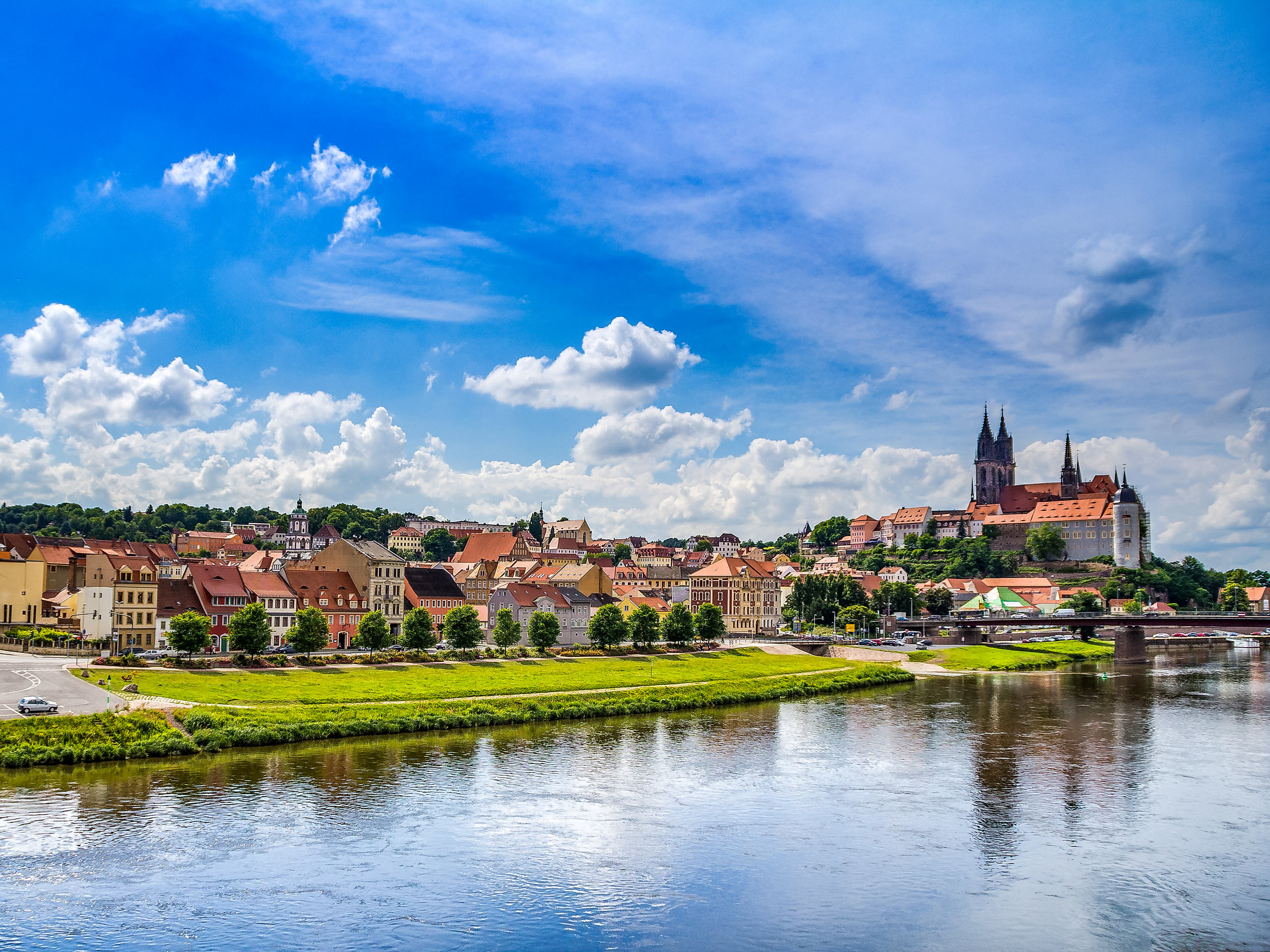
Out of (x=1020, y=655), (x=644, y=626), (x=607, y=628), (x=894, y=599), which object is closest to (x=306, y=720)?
(x=607, y=628)

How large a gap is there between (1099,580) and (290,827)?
177664 mm

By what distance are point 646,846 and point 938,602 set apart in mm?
136916

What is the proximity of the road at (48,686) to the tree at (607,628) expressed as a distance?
39867mm

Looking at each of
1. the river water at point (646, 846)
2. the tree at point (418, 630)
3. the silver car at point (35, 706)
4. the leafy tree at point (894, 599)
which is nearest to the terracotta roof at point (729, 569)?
the leafy tree at point (894, 599)

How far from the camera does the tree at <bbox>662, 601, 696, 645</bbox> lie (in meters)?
94.5

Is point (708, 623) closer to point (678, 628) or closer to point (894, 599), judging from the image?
point (678, 628)

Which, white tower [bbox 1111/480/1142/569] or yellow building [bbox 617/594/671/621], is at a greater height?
white tower [bbox 1111/480/1142/569]

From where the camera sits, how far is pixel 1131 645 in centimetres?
12269

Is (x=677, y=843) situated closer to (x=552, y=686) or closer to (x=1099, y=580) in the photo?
(x=552, y=686)

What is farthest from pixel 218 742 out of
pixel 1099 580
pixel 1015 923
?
pixel 1099 580

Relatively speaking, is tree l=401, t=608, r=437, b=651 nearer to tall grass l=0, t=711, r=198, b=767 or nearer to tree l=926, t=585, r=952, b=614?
tall grass l=0, t=711, r=198, b=767

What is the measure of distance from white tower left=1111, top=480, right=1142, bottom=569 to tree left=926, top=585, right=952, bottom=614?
4794 centimetres

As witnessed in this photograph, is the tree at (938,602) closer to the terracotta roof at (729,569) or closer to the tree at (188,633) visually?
the terracotta roof at (729,569)

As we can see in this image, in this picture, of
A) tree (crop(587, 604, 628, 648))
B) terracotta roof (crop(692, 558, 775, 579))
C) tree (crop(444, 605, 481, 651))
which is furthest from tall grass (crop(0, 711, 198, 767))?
terracotta roof (crop(692, 558, 775, 579))
